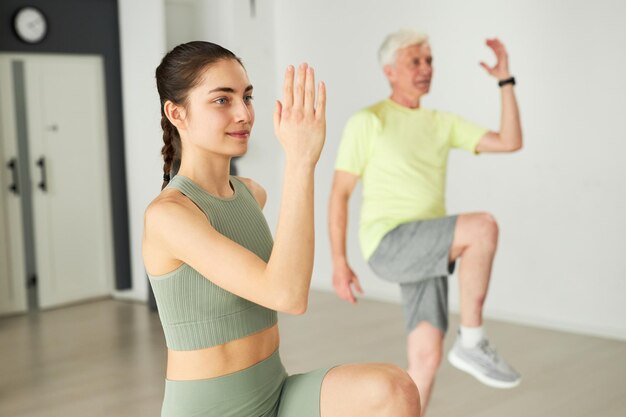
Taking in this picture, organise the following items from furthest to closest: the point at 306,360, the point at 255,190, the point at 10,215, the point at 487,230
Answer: the point at 10,215
the point at 306,360
the point at 487,230
the point at 255,190

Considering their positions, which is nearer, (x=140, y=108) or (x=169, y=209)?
(x=169, y=209)

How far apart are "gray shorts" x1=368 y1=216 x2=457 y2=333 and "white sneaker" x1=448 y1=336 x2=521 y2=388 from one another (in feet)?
0.60

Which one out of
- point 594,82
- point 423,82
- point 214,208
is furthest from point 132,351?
point 214,208

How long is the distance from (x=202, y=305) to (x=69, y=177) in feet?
18.1

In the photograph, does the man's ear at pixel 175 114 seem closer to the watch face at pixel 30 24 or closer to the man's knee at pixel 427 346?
the man's knee at pixel 427 346

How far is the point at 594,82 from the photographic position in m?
5.41

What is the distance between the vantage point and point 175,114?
6.06ft

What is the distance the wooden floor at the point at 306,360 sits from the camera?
13.9 feet

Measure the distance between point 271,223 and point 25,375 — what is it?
10.1 feet

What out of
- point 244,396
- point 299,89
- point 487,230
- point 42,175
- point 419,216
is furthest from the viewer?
point 42,175

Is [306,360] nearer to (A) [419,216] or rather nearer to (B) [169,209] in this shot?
(A) [419,216]

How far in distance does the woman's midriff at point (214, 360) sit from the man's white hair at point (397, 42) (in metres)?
1.97

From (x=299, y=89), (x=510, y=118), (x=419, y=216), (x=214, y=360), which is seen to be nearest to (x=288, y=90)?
(x=299, y=89)

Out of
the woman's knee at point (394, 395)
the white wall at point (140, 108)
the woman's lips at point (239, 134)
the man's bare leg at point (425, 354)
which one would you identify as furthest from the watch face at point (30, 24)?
the woman's knee at point (394, 395)
